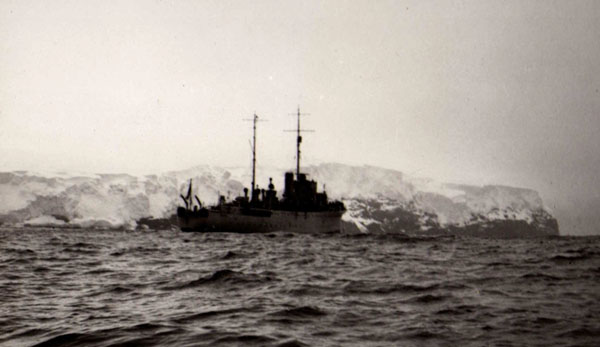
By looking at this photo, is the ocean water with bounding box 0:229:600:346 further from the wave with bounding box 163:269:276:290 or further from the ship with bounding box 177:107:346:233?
the ship with bounding box 177:107:346:233

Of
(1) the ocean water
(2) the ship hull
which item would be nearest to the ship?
(2) the ship hull

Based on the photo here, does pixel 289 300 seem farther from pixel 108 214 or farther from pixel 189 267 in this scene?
pixel 108 214

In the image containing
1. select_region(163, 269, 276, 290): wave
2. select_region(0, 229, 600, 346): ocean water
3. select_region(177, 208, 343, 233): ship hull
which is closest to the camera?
select_region(0, 229, 600, 346): ocean water

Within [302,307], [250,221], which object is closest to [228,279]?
[302,307]

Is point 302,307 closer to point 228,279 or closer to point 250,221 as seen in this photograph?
point 228,279

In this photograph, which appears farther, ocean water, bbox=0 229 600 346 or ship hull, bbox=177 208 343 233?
ship hull, bbox=177 208 343 233

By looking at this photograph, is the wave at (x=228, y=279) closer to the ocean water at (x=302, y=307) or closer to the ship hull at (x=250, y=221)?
the ocean water at (x=302, y=307)

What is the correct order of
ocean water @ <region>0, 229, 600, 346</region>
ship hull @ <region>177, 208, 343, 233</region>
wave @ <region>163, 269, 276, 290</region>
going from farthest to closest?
ship hull @ <region>177, 208, 343, 233</region>, wave @ <region>163, 269, 276, 290</region>, ocean water @ <region>0, 229, 600, 346</region>

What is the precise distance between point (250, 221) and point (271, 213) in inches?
104

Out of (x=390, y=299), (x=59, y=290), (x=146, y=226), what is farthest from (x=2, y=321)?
(x=146, y=226)

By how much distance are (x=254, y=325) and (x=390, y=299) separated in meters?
2.91

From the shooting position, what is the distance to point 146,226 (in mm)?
163250

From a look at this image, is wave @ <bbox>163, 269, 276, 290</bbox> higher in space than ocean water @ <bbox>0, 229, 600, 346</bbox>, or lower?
lower

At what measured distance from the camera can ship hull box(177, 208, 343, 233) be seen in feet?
173
